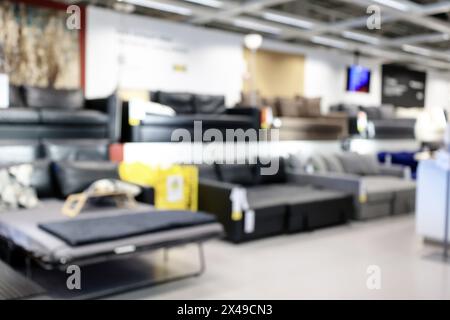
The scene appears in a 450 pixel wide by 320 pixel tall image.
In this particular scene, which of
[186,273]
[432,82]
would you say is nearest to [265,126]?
[186,273]

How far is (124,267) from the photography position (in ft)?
12.0

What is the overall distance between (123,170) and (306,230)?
82.3 inches

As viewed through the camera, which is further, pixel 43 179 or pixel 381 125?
pixel 381 125

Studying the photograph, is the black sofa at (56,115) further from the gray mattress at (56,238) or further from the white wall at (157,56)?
the white wall at (157,56)

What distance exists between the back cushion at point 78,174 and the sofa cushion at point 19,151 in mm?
435

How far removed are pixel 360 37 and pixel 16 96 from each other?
27.7 ft

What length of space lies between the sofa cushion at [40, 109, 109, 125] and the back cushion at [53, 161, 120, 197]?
1.36m

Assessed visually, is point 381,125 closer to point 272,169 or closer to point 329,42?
point 329,42

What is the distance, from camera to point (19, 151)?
14.4ft

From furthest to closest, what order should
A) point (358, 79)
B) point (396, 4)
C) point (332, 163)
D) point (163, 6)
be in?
point (358, 79) → point (163, 6) → point (396, 4) → point (332, 163)

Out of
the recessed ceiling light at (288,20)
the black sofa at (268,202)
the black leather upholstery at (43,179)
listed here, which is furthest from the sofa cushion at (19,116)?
the recessed ceiling light at (288,20)

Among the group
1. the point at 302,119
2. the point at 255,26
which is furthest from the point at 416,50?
the point at 302,119

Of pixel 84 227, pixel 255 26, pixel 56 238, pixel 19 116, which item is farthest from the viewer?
pixel 255 26

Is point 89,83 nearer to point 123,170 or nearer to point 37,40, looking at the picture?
point 37,40
